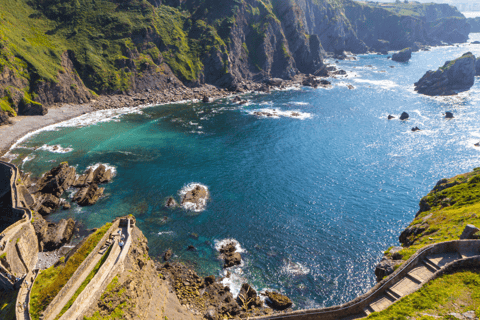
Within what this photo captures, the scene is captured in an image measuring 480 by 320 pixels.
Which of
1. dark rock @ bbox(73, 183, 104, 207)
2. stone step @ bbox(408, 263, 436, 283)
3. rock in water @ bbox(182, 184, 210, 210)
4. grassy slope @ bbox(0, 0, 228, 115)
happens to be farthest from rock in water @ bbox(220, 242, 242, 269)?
grassy slope @ bbox(0, 0, 228, 115)

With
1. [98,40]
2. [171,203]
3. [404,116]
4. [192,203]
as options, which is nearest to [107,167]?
[171,203]

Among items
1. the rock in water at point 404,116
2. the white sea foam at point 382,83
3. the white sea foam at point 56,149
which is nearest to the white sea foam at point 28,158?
the white sea foam at point 56,149

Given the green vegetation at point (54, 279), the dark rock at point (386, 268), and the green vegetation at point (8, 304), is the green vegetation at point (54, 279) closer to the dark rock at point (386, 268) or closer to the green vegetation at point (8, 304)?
the green vegetation at point (8, 304)

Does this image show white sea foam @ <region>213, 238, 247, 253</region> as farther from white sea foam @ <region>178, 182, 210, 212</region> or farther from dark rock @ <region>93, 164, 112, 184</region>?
dark rock @ <region>93, 164, 112, 184</region>

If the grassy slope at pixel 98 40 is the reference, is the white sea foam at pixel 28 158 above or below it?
below

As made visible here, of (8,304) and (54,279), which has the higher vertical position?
(54,279)

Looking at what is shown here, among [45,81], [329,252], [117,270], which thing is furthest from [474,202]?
[45,81]

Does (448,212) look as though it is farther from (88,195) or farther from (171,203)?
(88,195)
